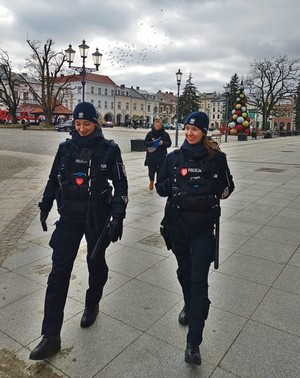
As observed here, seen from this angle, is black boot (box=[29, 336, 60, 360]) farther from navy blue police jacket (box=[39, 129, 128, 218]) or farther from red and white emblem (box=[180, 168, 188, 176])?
red and white emblem (box=[180, 168, 188, 176])

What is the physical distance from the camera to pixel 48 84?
2073 inches

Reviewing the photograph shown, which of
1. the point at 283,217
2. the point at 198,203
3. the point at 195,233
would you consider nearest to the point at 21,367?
the point at 195,233

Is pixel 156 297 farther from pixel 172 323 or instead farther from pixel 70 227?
pixel 70 227

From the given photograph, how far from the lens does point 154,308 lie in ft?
10.4

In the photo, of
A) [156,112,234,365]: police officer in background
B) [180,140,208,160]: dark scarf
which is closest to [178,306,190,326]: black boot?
[156,112,234,365]: police officer in background

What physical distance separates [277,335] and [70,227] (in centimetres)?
→ 193

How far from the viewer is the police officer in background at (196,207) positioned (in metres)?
2.49

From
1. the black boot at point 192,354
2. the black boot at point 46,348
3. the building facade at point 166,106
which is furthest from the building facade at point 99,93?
the black boot at point 192,354

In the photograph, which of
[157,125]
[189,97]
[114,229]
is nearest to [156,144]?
[157,125]

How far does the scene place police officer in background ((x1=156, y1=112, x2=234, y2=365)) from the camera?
8.18 ft

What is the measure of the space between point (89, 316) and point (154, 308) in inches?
24.5

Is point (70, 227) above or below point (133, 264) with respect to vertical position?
above

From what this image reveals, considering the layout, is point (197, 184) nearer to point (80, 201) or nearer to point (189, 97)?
point (80, 201)

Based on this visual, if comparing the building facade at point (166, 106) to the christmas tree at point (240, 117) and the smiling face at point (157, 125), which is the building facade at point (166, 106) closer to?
the christmas tree at point (240, 117)
